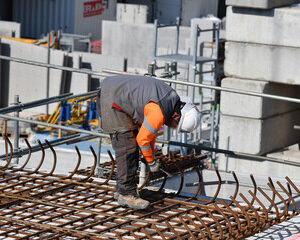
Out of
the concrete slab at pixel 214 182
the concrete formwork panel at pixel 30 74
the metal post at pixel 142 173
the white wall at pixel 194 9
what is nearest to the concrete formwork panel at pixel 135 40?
the concrete formwork panel at pixel 30 74

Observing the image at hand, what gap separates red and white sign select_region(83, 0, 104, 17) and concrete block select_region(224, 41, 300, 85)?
25.3 metres

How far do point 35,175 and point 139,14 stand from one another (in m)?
27.3

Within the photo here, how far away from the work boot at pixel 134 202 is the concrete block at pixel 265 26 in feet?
18.9

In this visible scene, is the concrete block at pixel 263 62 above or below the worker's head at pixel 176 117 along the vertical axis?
above

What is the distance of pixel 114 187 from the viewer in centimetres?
755

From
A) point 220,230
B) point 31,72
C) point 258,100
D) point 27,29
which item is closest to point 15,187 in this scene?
point 220,230

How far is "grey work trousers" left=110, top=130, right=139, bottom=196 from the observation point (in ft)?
21.7

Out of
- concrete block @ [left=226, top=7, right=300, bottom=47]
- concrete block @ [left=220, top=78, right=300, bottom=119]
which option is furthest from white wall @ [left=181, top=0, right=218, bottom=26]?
concrete block @ [left=226, top=7, right=300, bottom=47]

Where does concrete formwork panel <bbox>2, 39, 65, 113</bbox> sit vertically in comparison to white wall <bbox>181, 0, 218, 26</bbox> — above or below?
below

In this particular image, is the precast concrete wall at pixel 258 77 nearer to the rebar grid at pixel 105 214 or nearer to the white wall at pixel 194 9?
the rebar grid at pixel 105 214

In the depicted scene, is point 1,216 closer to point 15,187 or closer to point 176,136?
point 15,187

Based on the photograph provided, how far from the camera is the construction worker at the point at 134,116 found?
6363 millimetres

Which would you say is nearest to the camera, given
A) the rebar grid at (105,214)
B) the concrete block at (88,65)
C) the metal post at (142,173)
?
the rebar grid at (105,214)

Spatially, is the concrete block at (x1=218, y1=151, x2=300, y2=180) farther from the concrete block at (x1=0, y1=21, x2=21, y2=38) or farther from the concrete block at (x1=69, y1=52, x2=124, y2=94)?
the concrete block at (x1=0, y1=21, x2=21, y2=38)
